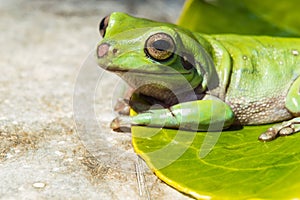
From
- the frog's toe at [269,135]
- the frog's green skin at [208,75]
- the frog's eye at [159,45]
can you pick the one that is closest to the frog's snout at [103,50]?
the frog's green skin at [208,75]

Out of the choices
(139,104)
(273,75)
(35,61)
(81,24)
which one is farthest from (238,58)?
(81,24)

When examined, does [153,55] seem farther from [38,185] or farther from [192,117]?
[38,185]

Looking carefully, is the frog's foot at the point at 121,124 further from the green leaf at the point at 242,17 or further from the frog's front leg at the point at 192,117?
the green leaf at the point at 242,17

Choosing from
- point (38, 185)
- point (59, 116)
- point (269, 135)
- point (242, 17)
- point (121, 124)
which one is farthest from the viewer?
point (242, 17)

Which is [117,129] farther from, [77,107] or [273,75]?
[273,75]

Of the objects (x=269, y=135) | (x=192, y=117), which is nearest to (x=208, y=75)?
(x=192, y=117)

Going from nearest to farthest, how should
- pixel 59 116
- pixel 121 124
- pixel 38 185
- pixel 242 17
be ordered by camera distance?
pixel 38 185, pixel 121 124, pixel 59 116, pixel 242 17

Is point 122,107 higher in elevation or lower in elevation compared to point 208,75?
lower

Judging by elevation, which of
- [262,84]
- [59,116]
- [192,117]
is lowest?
[59,116]
